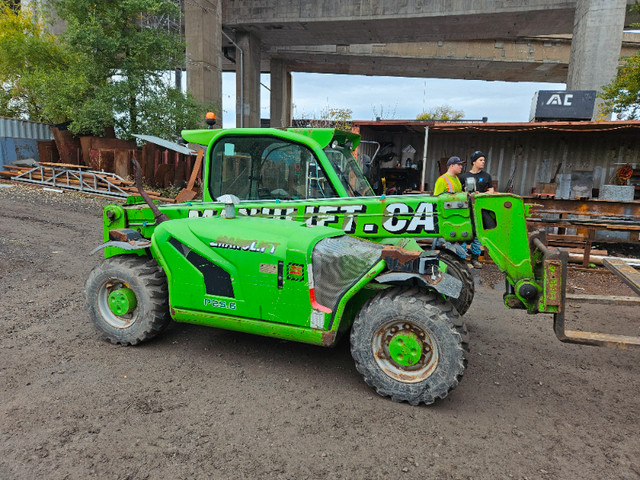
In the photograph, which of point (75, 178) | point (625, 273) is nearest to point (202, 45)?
point (75, 178)

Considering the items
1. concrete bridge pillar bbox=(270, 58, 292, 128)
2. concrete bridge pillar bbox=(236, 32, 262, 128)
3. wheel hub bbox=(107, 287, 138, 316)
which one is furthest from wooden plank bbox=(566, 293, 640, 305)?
concrete bridge pillar bbox=(270, 58, 292, 128)

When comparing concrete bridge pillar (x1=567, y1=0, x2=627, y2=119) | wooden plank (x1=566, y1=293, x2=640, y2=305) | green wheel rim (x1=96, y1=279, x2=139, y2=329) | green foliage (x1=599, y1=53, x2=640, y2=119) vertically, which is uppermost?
concrete bridge pillar (x1=567, y1=0, x2=627, y2=119)

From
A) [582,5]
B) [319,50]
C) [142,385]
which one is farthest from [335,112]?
[142,385]

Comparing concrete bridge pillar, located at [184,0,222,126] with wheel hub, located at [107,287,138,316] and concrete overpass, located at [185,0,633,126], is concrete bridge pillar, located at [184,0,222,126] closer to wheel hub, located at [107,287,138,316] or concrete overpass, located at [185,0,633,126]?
concrete overpass, located at [185,0,633,126]

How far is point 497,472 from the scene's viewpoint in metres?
2.69

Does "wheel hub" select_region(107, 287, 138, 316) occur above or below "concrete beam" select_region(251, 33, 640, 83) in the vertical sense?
below

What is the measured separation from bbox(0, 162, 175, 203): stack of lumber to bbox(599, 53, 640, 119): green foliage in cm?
1482

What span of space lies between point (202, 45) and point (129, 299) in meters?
19.1

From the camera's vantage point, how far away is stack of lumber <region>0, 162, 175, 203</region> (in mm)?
13820

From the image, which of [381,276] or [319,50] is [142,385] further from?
[319,50]

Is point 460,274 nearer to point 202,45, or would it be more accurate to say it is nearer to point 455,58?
point 202,45

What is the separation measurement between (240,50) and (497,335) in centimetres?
2204

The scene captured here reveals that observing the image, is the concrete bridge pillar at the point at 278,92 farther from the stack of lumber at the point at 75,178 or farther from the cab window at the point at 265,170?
the cab window at the point at 265,170

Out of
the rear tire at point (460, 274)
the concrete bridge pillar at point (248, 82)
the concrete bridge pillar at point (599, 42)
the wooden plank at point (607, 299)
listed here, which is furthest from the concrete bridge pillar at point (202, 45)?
the wooden plank at point (607, 299)
